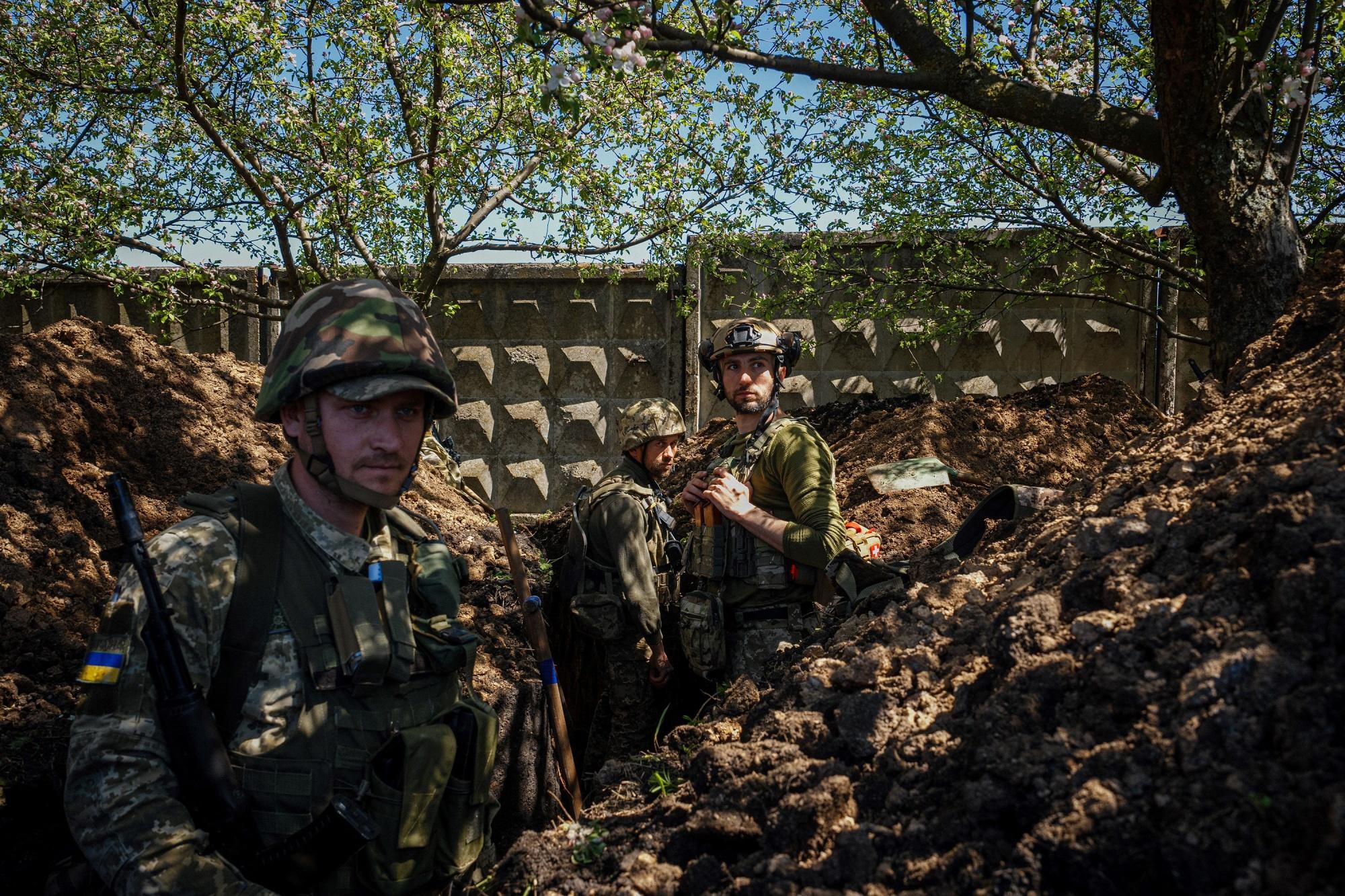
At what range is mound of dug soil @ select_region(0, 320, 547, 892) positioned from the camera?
3793 millimetres

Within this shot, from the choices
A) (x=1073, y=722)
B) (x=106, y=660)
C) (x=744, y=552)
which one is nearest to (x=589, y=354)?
(x=744, y=552)

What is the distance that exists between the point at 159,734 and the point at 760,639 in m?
2.97

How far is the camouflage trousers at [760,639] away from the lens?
448 centimetres

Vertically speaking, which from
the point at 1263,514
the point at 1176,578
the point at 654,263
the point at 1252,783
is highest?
the point at 654,263

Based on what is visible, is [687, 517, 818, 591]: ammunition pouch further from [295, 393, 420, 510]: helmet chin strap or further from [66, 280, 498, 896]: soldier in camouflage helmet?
[295, 393, 420, 510]: helmet chin strap

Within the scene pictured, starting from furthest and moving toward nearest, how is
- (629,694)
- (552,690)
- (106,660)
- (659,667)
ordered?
(629,694)
(659,667)
(552,690)
(106,660)

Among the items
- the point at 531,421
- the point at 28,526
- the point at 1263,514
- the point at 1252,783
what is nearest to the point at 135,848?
the point at 1252,783

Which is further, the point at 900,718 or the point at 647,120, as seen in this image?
the point at 647,120

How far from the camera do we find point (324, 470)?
236 cm

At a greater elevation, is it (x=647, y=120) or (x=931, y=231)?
(x=647, y=120)

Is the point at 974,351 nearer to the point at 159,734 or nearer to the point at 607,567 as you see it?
the point at 607,567

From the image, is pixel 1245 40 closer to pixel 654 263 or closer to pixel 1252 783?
pixel 1252 783

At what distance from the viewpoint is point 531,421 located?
9.75 metres

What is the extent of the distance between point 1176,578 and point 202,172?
777cm
